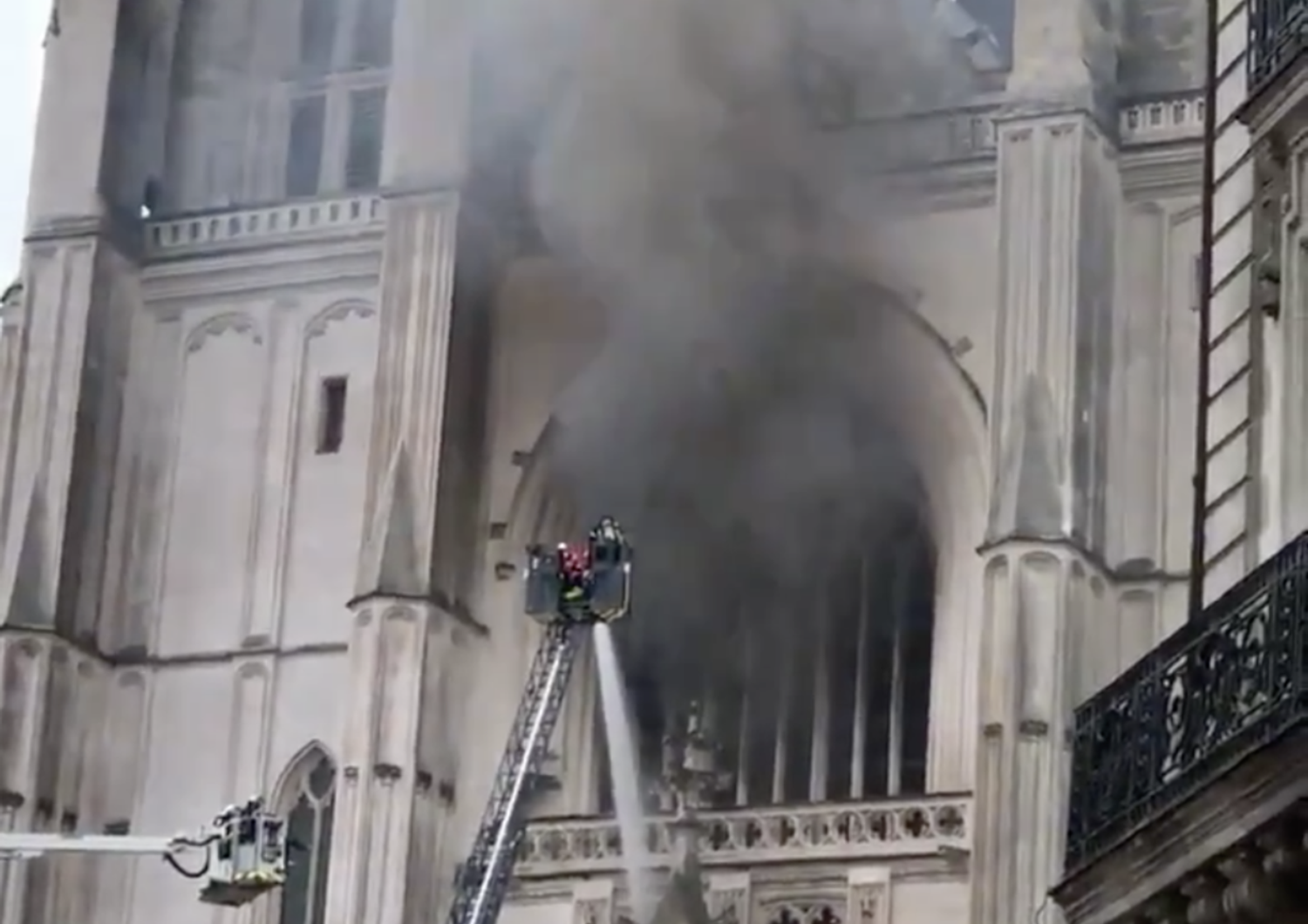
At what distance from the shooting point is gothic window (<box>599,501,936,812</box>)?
1136 inches

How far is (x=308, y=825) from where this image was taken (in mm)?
30094

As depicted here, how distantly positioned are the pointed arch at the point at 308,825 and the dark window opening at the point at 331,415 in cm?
290

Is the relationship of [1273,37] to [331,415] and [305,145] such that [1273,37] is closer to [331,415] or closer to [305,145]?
[331,415]

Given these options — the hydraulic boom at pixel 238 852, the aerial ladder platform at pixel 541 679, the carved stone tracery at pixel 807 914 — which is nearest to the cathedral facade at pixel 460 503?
the carved stone tracery at pixel 807 914

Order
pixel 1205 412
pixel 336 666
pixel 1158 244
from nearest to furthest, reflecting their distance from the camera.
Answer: pixel 1205 412 < pixel 1158 244 < pixel 336 666

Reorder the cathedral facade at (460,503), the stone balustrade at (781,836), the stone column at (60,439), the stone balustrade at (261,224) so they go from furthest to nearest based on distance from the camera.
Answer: the stone balustrade at (261,224) < the stone column at (60,439) < the cathedral facade at (460,503) < the stone balustrade at (781,836)

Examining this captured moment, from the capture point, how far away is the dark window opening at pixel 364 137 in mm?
33906

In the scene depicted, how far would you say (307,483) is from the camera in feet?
103

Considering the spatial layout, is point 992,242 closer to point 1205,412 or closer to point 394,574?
point 394,574

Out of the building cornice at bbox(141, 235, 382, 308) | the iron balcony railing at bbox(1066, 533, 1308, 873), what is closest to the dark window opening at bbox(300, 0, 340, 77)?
the building cornice at bbox(141, 235, 382, 308)

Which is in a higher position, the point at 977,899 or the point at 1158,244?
the point at 1158,244

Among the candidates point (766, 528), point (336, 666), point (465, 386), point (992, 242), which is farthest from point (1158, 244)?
point (336, 666)

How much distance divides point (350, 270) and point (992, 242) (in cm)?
624

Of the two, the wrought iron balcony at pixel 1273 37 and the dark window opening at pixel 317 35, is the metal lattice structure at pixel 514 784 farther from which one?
the wrought iron balcony at pixel 1273 37
